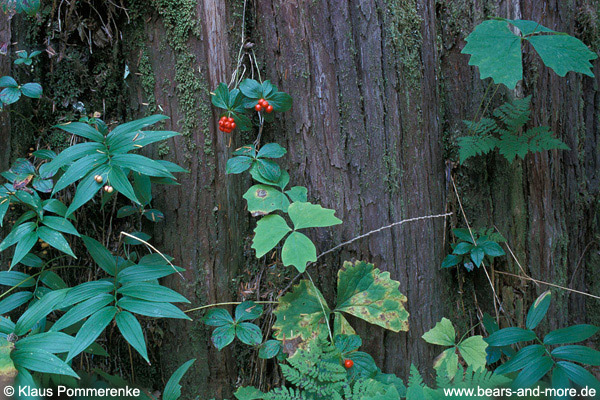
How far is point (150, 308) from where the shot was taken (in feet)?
5.01

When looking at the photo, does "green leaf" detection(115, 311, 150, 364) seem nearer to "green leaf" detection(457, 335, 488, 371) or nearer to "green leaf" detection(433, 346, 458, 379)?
"green leaf" detection(433, 346, 458, 379)

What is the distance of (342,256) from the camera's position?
1887 mm

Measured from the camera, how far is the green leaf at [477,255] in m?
1.95

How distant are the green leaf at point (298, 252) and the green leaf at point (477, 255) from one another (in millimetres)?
838

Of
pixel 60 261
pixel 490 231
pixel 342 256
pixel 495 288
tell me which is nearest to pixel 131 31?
pixel 60 261

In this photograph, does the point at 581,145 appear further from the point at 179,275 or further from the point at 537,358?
the point at 179,275

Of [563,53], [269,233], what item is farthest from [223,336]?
[563,53]

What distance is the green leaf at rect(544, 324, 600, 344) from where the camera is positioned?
1.76 m

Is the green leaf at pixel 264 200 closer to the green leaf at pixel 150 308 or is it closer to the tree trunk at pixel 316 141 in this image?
the tree trunk at pixel 316 141

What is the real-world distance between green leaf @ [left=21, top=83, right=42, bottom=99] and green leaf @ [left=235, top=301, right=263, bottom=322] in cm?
133

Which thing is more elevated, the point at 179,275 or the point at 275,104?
the point at 275,104

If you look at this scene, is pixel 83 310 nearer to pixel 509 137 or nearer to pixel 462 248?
pixel 462 248

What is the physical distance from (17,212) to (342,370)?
164 centimetres

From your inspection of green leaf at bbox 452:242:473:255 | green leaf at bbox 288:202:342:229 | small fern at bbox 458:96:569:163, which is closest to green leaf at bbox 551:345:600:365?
green leaf at bbox 452:242:473:255
